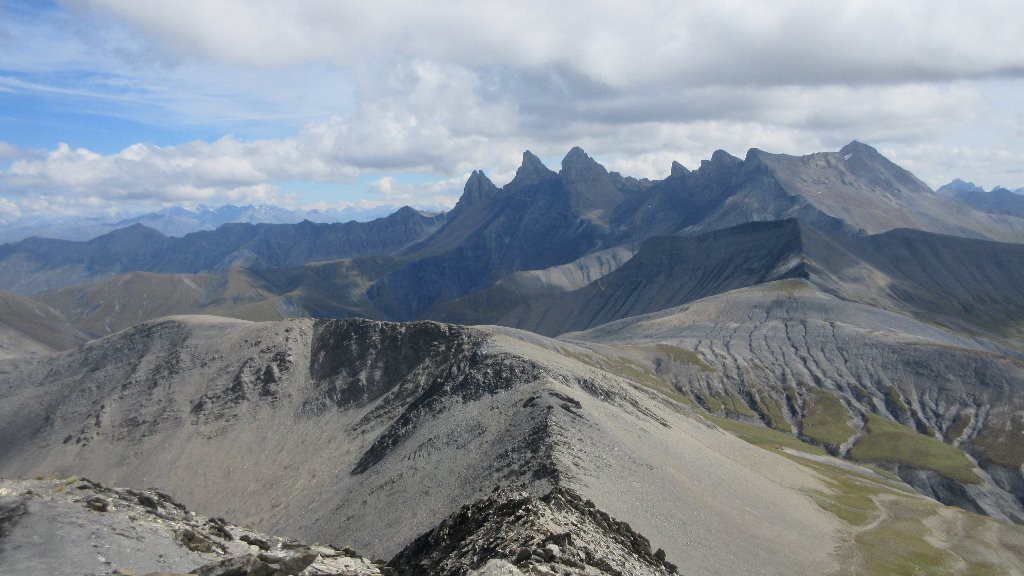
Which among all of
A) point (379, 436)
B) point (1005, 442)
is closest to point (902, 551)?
point (379, 436)

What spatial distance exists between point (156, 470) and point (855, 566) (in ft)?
368

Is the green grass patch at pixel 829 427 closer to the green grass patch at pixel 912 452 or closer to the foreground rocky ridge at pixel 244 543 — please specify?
the green grass patch at pixel 912 452

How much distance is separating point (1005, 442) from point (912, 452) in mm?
27349

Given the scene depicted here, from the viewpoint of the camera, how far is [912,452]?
543ft

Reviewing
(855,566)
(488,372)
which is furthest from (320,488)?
(855,566)

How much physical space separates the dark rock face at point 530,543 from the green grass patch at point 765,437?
416 feet

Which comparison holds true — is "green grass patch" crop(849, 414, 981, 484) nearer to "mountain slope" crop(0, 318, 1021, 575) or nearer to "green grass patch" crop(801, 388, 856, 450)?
"green grass patch" crop(801, 388, 856, 450)

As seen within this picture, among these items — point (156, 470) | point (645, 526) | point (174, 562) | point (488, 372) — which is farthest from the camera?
point (156, 470)

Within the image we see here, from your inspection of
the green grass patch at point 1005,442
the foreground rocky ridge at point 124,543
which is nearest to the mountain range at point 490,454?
the green grass patch at point 1005,442

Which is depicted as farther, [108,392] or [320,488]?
[108,392]

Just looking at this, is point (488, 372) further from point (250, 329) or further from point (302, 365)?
point (250, 329)

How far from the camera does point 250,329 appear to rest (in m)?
156

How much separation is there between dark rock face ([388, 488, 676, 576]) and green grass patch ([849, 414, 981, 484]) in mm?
148816

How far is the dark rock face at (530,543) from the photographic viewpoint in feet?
95.5
